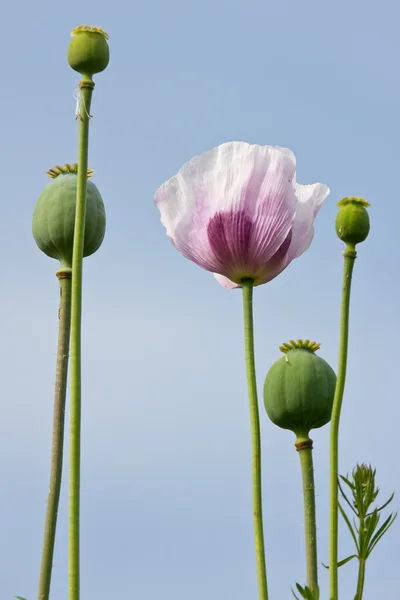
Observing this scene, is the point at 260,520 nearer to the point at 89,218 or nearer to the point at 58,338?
the point at 58,338

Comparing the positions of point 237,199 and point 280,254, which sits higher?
point 237,199

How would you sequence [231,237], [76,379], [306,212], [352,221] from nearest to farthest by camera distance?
[76,379], [352,221], [231,237], [306,212]

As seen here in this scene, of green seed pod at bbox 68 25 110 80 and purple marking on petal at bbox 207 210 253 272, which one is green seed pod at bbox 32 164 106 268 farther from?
green seed pod at bbox 68 25 110 80

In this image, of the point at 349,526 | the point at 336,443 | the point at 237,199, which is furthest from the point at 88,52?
the point at 349,526

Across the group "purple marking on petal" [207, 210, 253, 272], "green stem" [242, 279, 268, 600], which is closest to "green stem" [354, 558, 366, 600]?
"green stem" [242, 279, 268, 600]

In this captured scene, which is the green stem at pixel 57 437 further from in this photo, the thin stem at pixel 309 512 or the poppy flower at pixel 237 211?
the thin stem at pixel 309 512

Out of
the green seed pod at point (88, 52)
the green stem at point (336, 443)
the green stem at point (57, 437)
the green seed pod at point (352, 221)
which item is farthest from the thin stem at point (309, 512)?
the green seed pod at point (88, 52)

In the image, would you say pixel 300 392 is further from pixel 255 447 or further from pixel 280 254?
pixel 255 447
